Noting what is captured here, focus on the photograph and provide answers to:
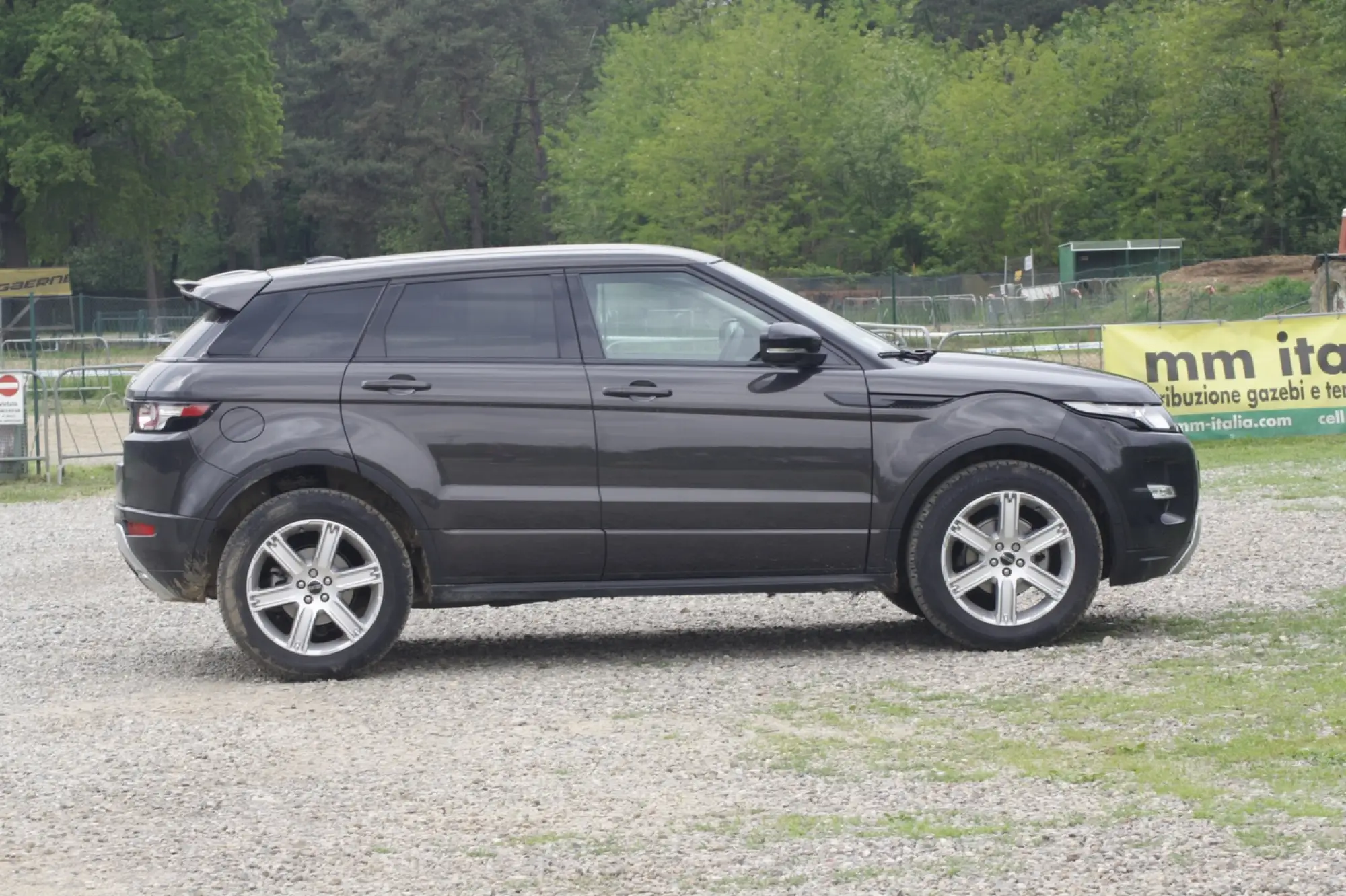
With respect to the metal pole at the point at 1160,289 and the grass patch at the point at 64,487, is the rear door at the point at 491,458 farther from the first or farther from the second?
the metal pole at the point at 1160,289

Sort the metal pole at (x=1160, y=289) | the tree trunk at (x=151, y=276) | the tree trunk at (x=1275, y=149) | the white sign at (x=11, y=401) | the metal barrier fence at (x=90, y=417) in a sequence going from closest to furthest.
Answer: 1. the white sign at (x=11, y=401)
2. the metal barrier fence at (x=90, y=417)
3. the metal pole at (x=1160, y=289)
4. the tree trunk at (x=1275, y=149)
5. the tree trunk at (x=151, y=276)

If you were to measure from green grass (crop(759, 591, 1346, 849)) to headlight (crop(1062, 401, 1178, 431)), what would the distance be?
107cm

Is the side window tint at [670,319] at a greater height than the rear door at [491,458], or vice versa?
the side window tint at [670,319]

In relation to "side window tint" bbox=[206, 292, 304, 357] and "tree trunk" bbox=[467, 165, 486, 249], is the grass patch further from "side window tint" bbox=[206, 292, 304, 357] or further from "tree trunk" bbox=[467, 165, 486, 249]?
"tree trunk" bbox=[467, 165, 486, 249]

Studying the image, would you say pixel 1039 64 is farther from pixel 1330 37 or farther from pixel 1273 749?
pixel 1273 749

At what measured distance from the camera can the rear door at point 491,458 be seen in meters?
7.94

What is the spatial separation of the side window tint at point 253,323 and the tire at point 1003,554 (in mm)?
2915

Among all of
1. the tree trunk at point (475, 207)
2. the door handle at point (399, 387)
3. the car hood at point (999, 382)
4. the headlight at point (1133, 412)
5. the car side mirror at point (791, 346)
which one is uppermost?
the tree trunk at point (475, 207)

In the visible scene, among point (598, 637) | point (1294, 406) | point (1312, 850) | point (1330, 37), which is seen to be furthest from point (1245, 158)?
point (1312, 850)

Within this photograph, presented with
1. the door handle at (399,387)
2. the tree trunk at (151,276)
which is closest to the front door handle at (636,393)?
the door handle at (399,387)

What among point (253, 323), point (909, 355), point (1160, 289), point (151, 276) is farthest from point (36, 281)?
point (909, 355)

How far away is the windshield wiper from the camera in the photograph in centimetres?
821

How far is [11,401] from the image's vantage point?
63.7 ft

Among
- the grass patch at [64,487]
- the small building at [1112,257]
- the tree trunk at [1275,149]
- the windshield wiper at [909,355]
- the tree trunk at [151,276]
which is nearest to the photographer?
the windshield wiper at [909,355]
